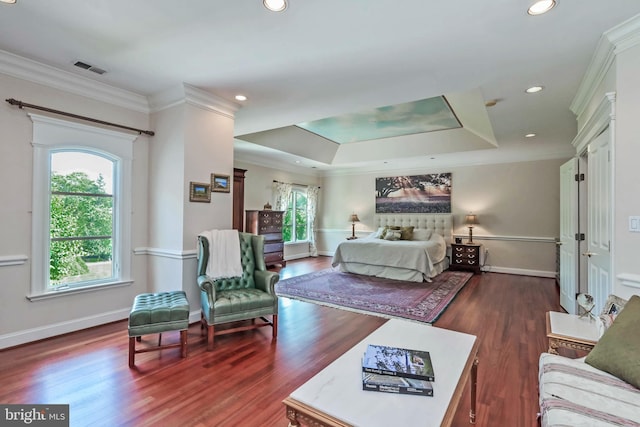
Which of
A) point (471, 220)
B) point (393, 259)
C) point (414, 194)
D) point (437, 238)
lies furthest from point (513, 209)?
point (393, 259)

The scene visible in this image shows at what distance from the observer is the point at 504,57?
2.55m

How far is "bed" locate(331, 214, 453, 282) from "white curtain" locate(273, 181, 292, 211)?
84.1 inches

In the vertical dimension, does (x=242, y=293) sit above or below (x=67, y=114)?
below

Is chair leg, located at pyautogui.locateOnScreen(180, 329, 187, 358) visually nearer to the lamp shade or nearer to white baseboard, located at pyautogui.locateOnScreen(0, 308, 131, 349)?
white baseboard, located at pyautogui.locateOnScreen(0, 308, 131, 349)

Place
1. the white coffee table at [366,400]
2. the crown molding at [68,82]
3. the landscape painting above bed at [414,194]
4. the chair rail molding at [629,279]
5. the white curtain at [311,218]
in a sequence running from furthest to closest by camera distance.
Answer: the white curtain at [311,218] < the landscape painting above bed at [414,194] < the crown molding at [68,82] < the chair rail molding at [629,279] < the white coffee table at [366,400]

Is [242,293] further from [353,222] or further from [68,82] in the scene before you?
[353,222]

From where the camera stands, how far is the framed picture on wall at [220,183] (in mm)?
3600

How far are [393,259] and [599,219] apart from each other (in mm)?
3277

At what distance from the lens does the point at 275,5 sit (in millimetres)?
1963

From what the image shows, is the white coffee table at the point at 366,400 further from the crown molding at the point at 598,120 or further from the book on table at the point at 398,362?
the crown molding at the point at 598,120

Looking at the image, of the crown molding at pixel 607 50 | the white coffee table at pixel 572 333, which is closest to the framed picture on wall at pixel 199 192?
the white coffee table at pixel 572 333

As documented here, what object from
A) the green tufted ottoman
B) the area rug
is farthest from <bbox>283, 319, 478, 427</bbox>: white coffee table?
the area rug

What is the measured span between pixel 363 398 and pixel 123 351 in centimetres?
244

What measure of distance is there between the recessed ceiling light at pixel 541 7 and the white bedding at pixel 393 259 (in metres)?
4.04
